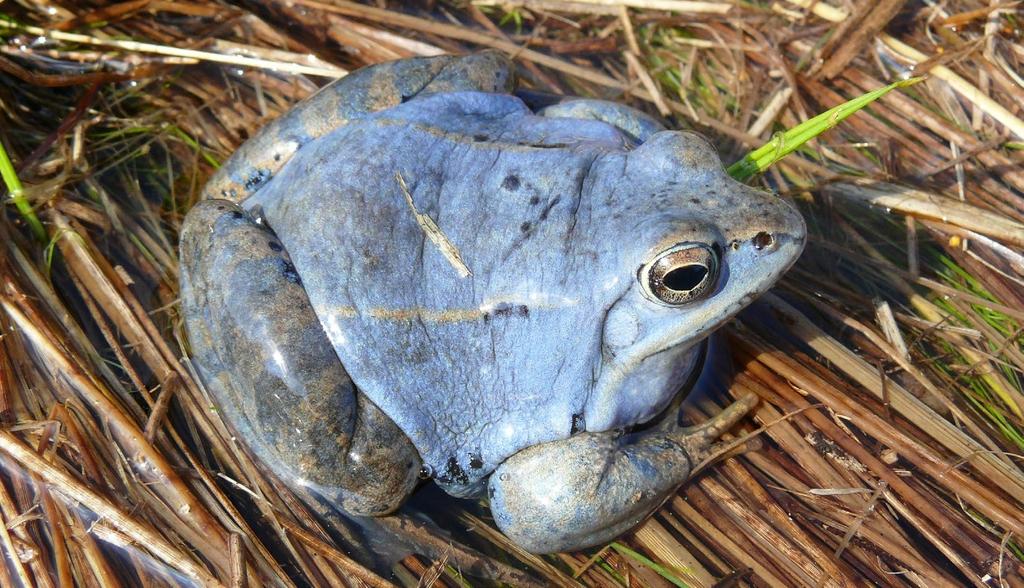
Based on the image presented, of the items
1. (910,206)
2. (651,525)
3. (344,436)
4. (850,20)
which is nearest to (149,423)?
(344,436)

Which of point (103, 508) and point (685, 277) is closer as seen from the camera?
point (685, 277)

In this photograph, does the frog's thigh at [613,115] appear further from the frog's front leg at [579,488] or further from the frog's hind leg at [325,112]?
the frog's front leg at [579,488]

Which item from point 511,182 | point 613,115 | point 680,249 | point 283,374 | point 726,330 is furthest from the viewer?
point 726,330

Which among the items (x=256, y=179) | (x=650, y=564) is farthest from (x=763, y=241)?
(x=256, y=179)

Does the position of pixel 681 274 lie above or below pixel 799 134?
below

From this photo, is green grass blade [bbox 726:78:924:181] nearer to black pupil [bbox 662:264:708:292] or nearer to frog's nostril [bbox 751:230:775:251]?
frog's nostril [bbox 751:230:775:251]

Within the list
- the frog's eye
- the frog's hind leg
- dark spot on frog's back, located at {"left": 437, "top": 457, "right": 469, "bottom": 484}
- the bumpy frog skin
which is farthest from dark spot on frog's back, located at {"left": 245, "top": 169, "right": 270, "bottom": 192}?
the frog's eye

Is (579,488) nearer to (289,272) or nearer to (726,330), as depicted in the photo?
(726,330)

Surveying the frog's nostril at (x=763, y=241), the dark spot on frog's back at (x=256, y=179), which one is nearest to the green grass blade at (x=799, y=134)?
the frog's nostril at (x=763, y=241)

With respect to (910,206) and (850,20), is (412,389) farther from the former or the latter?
(850,20)
